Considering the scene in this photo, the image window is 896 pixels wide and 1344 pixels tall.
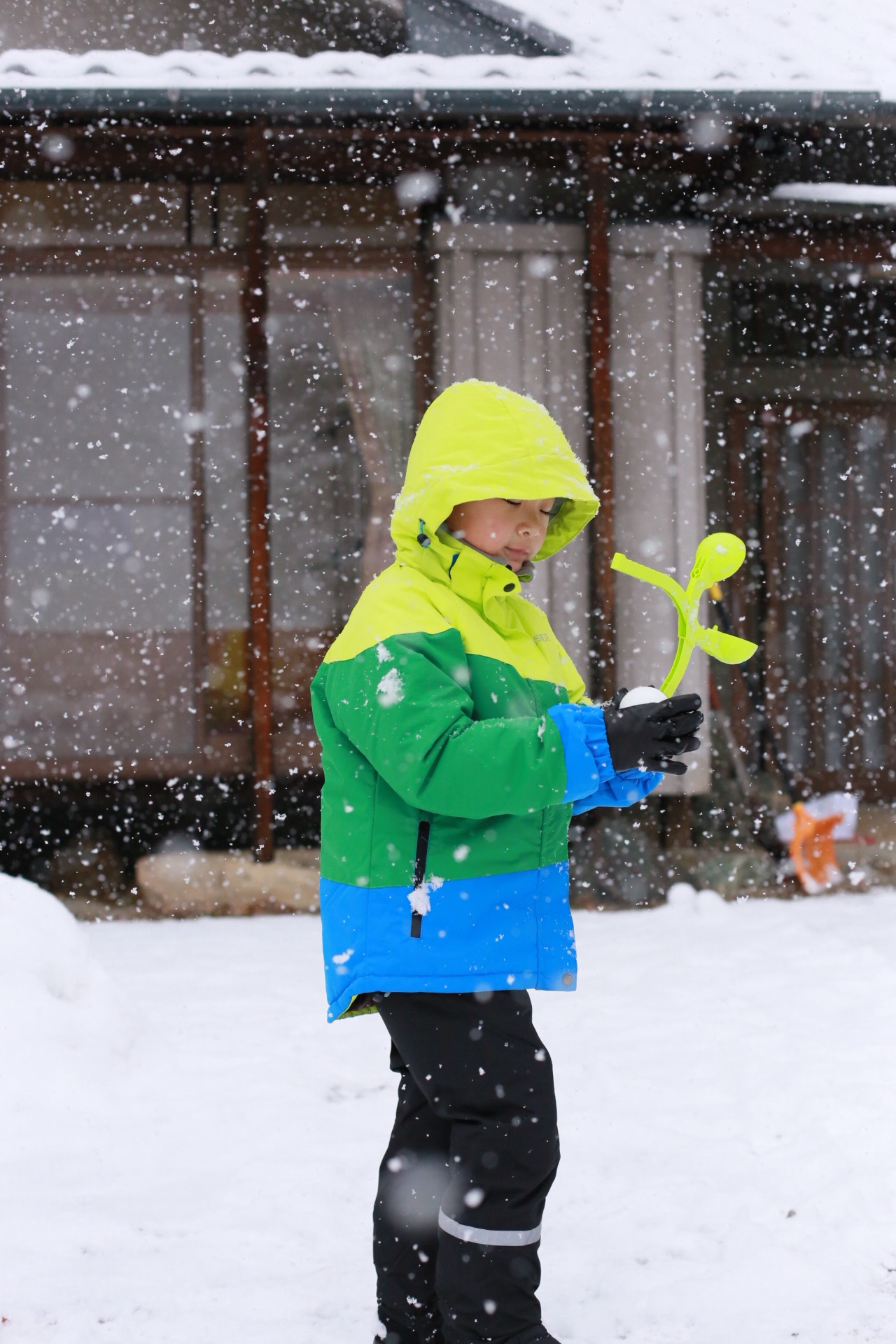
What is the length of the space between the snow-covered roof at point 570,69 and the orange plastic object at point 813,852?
3.47 meters

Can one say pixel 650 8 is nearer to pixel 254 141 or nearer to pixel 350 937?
pixel 254 141

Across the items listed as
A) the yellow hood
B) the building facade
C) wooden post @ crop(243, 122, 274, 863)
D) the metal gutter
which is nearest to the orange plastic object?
the building facade

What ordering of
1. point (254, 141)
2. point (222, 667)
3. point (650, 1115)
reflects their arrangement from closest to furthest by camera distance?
point (650, 1115)
point (254, 141)
point (222, 667)

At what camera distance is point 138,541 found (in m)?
6.54

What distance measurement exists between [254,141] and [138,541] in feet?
7.11

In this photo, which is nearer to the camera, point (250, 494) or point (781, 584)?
point (250, 494)

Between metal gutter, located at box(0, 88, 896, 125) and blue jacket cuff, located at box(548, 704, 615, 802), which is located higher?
metal gutter, located at box(0, 88, 896, 125)

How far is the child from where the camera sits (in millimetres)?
1628

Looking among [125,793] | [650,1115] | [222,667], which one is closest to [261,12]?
[222,667]

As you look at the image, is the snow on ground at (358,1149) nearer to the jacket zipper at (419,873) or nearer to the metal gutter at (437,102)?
the jacket zipper at (419,873)

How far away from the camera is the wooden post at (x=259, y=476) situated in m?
5.68

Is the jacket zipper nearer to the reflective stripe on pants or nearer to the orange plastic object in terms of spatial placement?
the reflective stripe on pants

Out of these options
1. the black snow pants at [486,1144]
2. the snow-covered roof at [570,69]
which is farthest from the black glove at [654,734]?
the snow-covered roof at [570,69]

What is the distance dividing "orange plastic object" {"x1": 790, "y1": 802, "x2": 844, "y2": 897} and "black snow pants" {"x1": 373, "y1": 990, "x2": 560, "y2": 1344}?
4.56 m
